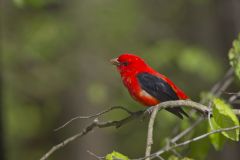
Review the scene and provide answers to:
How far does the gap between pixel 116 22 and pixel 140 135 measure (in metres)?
2.68

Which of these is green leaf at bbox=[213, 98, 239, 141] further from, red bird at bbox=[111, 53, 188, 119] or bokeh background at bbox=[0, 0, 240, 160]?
bokeh background at bbox=[0, 0, 240, 160]

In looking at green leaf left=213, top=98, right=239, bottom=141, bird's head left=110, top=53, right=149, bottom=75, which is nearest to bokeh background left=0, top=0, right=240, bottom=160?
bird's head left=110, top=53, right=149, bottom=75

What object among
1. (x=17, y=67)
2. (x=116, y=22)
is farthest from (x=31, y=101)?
(x=116, y=22)

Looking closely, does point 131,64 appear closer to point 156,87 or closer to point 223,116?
point 156,87

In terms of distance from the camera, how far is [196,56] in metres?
11.0

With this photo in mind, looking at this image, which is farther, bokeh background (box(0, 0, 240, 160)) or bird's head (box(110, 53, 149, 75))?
bokeh background (box(0, 0, 240, 160))

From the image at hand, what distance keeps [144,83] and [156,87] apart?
0.12m

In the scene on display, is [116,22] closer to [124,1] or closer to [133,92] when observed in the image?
[124,1]

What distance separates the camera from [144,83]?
221 inches

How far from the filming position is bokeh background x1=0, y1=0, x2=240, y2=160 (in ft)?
39.4

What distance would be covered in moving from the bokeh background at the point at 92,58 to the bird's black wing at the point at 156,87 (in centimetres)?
488

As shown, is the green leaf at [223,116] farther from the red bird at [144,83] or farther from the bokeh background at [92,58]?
the bokeh background at [92,58]

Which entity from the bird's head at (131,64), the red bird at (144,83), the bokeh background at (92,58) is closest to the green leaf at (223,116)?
the red bird at (144,83)

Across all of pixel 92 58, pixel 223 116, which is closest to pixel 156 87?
pixel 223 116
